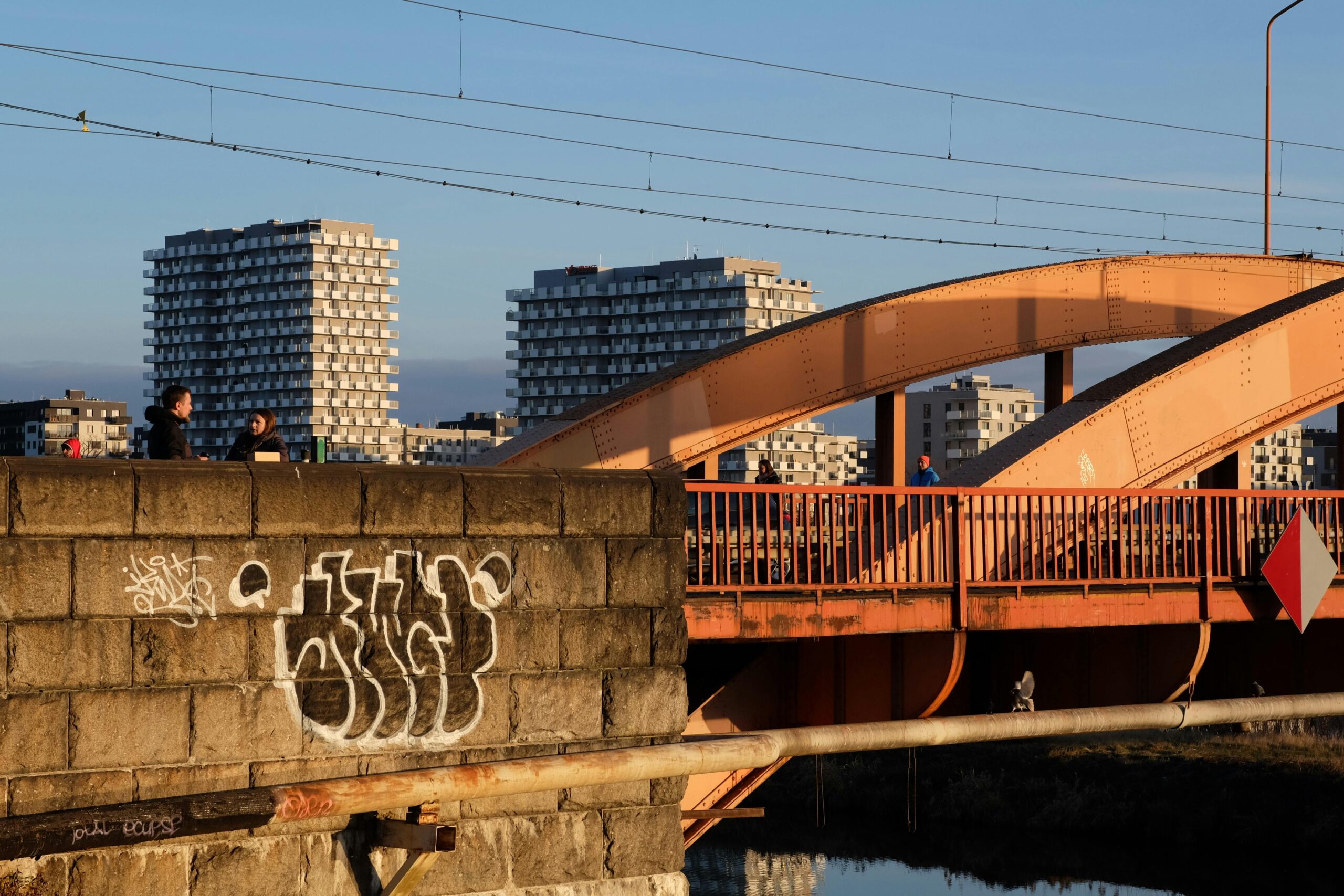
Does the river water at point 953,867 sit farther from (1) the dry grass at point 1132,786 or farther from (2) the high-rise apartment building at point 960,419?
(2) the high-rise apartment building at point 960,419

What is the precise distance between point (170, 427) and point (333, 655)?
1739 mm

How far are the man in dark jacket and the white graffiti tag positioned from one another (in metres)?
1.24

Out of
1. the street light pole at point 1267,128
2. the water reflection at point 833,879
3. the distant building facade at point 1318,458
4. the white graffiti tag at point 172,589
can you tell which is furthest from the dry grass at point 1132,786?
the distant building facade at point 1318,458

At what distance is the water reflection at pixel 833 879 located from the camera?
122 ft

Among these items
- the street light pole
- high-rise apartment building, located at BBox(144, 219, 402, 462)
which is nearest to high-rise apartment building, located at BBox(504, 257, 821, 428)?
high-rise apartment building, located at BBox(144, 219, 402, 462)

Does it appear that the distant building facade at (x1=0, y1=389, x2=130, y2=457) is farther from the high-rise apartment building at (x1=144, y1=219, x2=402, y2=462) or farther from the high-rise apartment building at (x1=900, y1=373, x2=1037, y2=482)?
the high-rise apartment building at (x1=900, y1=373, x2=1037, y2=482)

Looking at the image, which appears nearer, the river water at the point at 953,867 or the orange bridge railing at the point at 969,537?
the orange bridge railing at the point at 969,537

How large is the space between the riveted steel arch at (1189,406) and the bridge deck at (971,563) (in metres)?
1.08

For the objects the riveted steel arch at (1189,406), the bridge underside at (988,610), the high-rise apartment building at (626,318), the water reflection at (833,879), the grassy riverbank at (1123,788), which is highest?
the high-rise apartment building at (626,318)

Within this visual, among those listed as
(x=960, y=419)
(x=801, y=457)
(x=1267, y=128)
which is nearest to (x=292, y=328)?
(x=801, y=457)

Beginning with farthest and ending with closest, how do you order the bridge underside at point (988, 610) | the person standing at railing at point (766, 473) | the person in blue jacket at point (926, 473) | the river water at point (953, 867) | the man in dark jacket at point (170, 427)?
the river water at point (953, 867) → the person standing at railing at point (766, 473) → the person in blue jacket at point (926, 473) → the bridge underside at point (988, 610) → the man in dark jacket at point (170, 427)

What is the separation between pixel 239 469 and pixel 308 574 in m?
0.53

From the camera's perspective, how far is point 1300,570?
12680 mm

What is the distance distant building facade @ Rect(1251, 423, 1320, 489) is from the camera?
18650 centimetres
